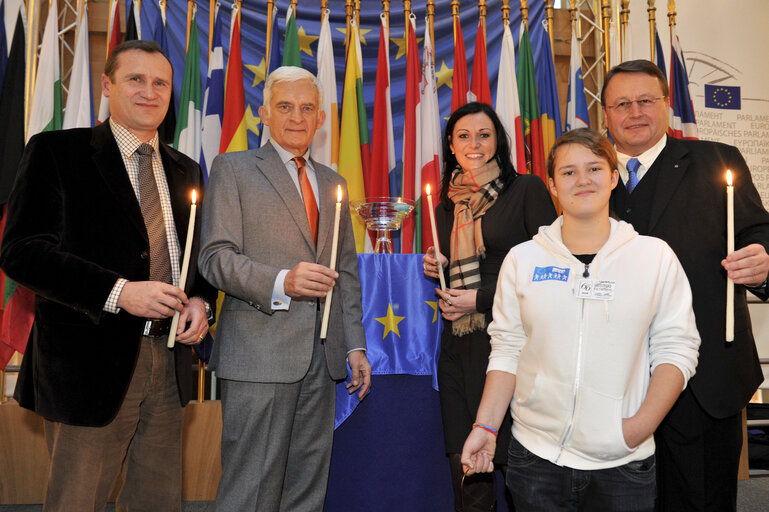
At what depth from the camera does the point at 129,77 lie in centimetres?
209

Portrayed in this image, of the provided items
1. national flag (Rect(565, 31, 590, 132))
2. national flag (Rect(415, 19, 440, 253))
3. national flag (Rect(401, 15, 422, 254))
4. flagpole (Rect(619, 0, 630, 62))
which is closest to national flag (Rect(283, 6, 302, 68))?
national flag (Rect(401, 15, 422, 254))

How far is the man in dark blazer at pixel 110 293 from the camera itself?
1768 millimetres

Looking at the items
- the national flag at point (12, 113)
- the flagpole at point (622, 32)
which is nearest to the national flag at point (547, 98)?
Result: the flagpole at point (622, 32)

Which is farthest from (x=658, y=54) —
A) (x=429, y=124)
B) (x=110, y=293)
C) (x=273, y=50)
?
(x=110, y=293)

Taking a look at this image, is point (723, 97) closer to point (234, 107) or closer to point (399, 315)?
point (234, 107)

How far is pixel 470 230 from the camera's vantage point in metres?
2.31

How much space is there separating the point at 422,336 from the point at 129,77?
59.0 inches

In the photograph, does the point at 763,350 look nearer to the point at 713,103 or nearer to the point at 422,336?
the point at 713,103

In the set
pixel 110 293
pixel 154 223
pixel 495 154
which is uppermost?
pixel 495 154

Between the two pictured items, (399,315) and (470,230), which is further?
(399,315)

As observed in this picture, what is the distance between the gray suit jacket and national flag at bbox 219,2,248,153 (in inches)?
77.7

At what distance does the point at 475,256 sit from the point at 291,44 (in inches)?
111

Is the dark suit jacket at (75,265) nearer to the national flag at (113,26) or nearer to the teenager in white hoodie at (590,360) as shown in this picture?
the teenager in white hoodie at (590,360)

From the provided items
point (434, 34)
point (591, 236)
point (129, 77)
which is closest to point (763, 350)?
point (434, 34)
